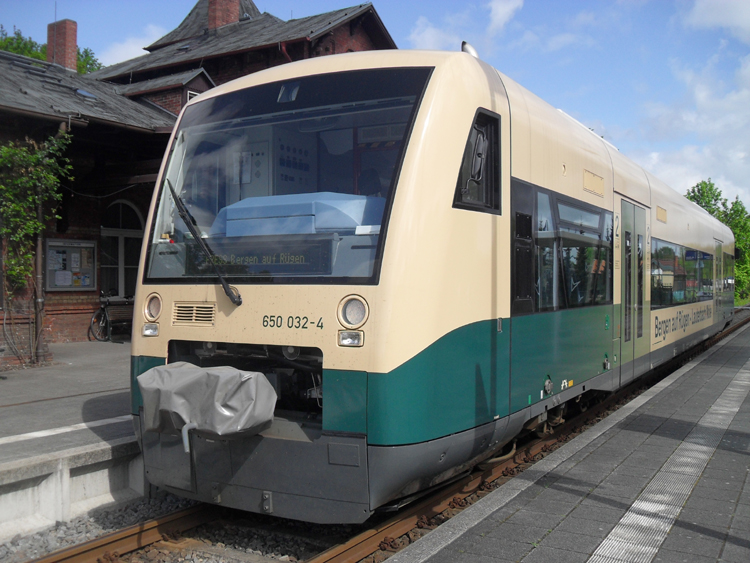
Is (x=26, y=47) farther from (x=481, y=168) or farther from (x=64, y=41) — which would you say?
(x=481, y=168)

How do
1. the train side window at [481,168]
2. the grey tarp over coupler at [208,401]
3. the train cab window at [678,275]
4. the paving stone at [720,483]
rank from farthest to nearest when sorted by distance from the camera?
1. the train cab window at [678,275]
2. the paving stone at [720,483]
3. the train side window at [481,168]
4. the grey tarp over coupler at [208,401]

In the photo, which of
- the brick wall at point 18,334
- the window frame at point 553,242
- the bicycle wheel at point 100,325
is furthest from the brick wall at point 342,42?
the window frame at point 553,242

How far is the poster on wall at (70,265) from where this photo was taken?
13172mm

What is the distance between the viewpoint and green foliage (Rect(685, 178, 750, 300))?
54844 millimetres

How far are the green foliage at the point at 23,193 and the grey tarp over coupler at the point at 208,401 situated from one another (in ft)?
24.4

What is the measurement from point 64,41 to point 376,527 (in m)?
25.5

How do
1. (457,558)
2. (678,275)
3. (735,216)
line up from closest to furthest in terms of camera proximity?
(457,558)
(678,275)
(735,216)

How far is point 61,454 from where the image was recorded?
17.1ft

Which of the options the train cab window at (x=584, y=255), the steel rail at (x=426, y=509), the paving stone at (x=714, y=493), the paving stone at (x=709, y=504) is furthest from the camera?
Answer: the train cab window at (x=584, y=255)

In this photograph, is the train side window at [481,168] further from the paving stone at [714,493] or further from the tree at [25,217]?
the tree at [25,217]

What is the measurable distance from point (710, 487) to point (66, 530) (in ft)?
16.3

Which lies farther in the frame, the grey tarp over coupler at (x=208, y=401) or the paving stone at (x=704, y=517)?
the paving stone at (x=704, y=517)

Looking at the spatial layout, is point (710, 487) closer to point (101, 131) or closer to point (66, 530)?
point (66, 530)

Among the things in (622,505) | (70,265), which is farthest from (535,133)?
(70,265)
